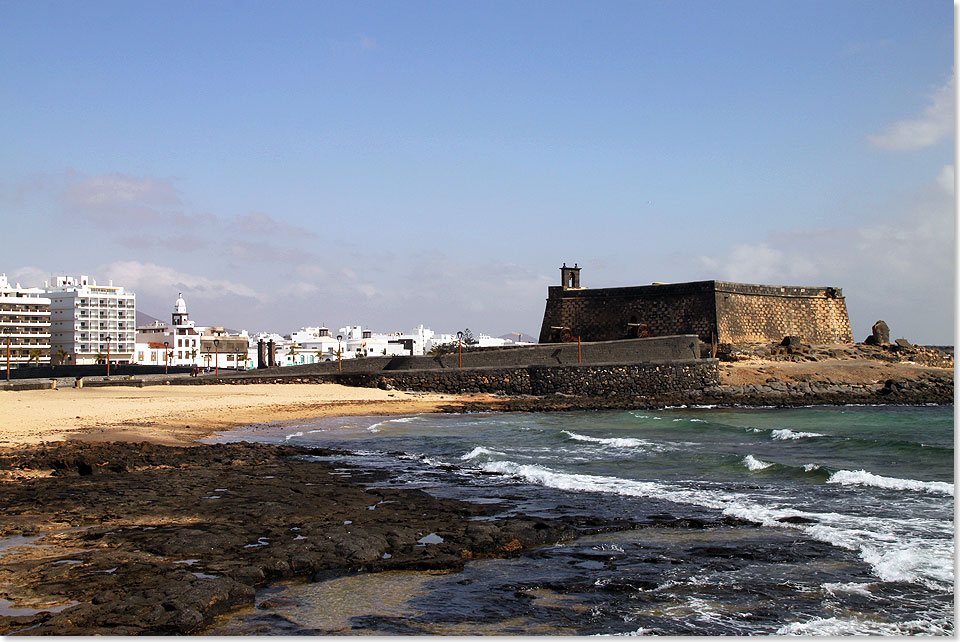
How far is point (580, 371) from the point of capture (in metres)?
32.4

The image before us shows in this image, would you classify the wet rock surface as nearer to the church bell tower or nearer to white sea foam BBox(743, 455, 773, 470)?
white sea foam BBox(743, 455, 773, 470)

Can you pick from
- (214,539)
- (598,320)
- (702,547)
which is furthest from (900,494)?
(598,320)

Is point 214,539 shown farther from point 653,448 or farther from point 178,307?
point 178,307

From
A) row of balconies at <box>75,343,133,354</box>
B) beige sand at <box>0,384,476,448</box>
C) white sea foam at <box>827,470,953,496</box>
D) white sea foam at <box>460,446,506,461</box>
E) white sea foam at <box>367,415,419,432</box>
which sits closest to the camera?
white sea foam at <box>827,470,953,496</box>

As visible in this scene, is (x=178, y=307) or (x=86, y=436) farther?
(x=178, y=307)

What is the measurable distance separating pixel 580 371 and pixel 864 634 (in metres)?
26.9

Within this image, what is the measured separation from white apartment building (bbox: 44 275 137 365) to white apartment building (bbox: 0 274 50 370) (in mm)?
5814

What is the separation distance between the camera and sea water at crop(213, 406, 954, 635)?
571 centimetres

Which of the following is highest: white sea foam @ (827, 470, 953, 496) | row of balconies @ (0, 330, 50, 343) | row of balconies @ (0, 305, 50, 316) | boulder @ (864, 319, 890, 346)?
row of balconies @ (0, 305, 50, 316)

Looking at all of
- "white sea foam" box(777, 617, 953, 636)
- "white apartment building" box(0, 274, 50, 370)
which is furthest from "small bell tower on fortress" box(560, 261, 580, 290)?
"white apartment building" box(0, 274, 50, 370)

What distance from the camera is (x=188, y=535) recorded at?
7.48 m

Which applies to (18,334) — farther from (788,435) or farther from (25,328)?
(788,435)

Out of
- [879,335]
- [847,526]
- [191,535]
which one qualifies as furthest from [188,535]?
[879,335]

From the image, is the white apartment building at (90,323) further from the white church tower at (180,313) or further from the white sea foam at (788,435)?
the white sea foam at (788,435)
